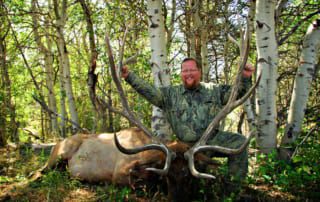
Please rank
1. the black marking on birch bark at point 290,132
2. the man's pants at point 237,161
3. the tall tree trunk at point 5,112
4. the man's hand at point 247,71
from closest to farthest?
the man's pants at point 237,161 < the man's hand at point 247,71 < the black marking on birch bark at point 290,132 < the tall tree trunk at point 5,112

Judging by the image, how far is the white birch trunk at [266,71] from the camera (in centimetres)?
435

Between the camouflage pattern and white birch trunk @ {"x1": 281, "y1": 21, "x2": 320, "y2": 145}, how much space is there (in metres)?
0.99

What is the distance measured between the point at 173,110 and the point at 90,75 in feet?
4.21

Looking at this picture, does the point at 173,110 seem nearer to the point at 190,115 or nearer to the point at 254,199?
the point at 190,115

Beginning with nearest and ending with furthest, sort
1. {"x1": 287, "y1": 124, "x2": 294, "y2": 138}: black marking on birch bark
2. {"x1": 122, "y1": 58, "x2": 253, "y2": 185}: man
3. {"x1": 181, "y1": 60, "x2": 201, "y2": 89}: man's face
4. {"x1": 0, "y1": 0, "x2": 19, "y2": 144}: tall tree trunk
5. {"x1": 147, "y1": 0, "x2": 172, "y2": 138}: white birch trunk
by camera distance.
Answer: {"x1": 122, "y1": 58, "x2": 253, "y2": 185}: man → {"x1": 181, "y1": 60, "x2": 201, "y2": 89}: man's face → {"x1": 287, "y1": 124, "x2": 294, "y2": 138}: black marking on birch bark → {"x1": 147, "y1": 0, "x2": 172, "y2": 138}: white birch trunk → {"x1": 0, "y1": 0, "x2": 19, "y2": 144}: tall tree trunk

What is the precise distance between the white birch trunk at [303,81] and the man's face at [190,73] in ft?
4.96

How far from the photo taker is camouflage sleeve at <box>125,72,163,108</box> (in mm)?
4371

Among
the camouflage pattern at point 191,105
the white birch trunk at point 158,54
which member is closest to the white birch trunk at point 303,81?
the camouflage pattern at point 191,105

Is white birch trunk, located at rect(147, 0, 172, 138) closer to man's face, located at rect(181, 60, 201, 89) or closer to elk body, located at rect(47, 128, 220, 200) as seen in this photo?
elk body, located at rect(47, 128, 220, 200)

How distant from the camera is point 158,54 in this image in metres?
5.23

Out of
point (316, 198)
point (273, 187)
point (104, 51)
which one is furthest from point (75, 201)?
point (104, 51)

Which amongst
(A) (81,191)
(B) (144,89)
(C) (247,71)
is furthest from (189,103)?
(A) (81,191)

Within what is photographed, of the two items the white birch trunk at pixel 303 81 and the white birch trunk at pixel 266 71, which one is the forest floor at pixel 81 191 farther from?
the white birch trunk at pixel 303 81

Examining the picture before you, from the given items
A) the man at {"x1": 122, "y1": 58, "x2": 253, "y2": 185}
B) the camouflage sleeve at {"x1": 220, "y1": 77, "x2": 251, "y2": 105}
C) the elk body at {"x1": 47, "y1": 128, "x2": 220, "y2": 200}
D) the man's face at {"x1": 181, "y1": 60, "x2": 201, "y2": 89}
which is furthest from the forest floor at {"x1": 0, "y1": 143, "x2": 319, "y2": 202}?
the man's face at {"x1": 181, "y1": 60, "x2": 201, "y2": 89}
